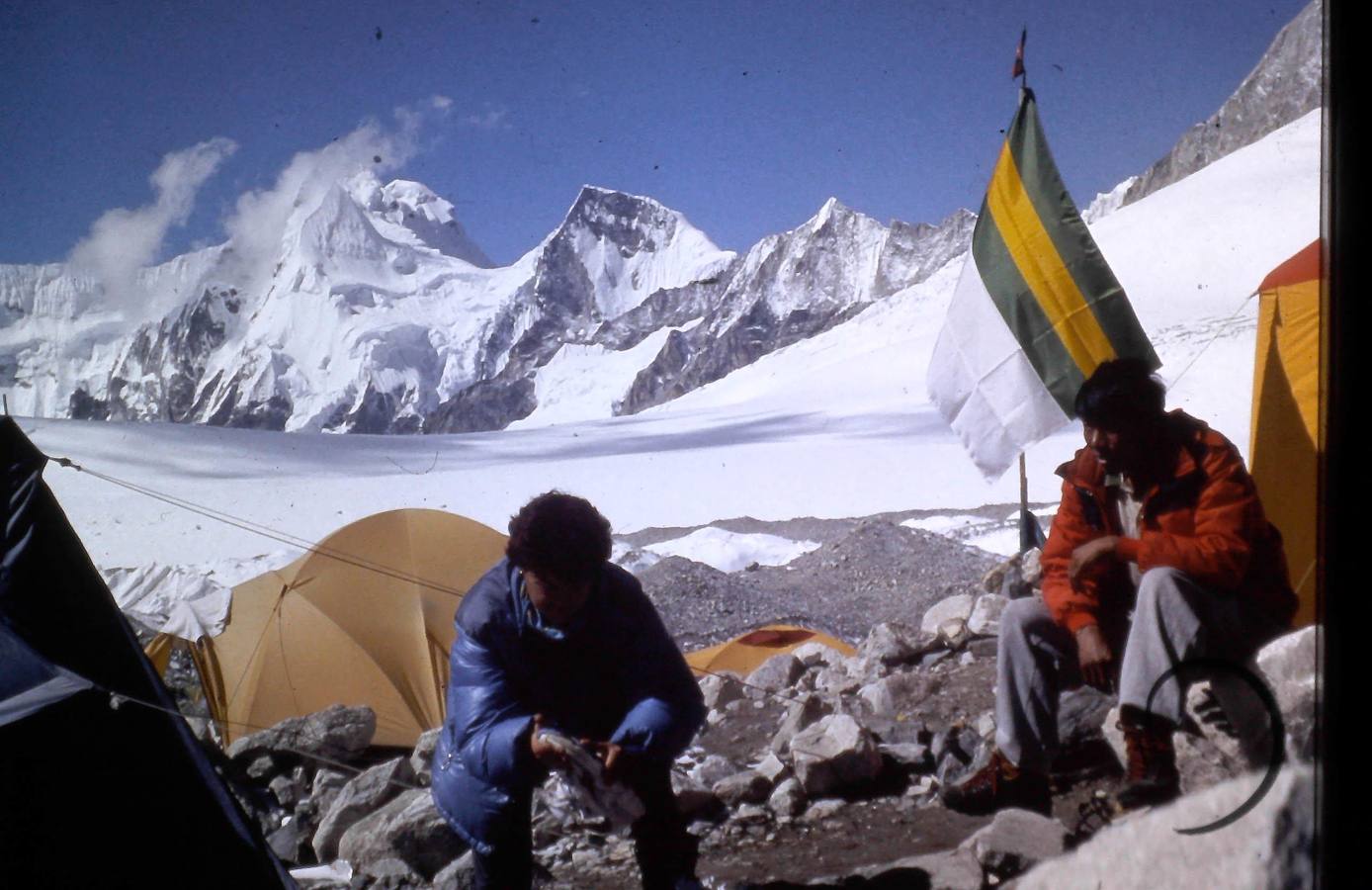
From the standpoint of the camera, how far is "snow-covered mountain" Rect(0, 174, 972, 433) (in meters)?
5.12

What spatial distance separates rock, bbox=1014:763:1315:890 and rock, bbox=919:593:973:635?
Result: 3.10 meters

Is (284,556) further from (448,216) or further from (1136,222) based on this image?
(1136,222)

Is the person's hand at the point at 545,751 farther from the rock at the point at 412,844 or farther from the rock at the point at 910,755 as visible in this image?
the rock at the point at 910,755

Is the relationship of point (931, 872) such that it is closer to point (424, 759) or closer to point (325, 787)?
point (424, 759)

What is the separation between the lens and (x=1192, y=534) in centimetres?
236

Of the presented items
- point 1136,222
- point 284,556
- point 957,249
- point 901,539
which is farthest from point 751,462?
point 957,249

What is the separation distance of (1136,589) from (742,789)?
56.2 inches

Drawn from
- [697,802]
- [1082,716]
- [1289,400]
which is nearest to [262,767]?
[697,802]

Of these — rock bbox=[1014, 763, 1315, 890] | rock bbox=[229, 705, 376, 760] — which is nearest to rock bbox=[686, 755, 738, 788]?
rock bbox=[1014, 763, 1315, 890]

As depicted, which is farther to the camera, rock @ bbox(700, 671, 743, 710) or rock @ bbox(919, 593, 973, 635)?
rock @ bbox(919, 593, 973, 635)

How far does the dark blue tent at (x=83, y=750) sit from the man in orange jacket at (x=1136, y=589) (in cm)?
212

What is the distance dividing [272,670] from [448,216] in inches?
110

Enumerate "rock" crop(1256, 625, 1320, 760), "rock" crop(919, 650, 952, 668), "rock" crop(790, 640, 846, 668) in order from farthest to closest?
1. "rock" crop(790, 640, 846, 668)
2. "rock" crop(919, 650, 952, 668)
3. "rock" crop(1256, 625, 1320, 760)

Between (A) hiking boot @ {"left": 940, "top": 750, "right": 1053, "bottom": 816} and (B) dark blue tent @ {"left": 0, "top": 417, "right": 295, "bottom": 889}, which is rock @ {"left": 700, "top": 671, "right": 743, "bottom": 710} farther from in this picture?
(B) dark blue tent @ {"left": 0, "top": 417, "right": 295, "bottom": 889}
